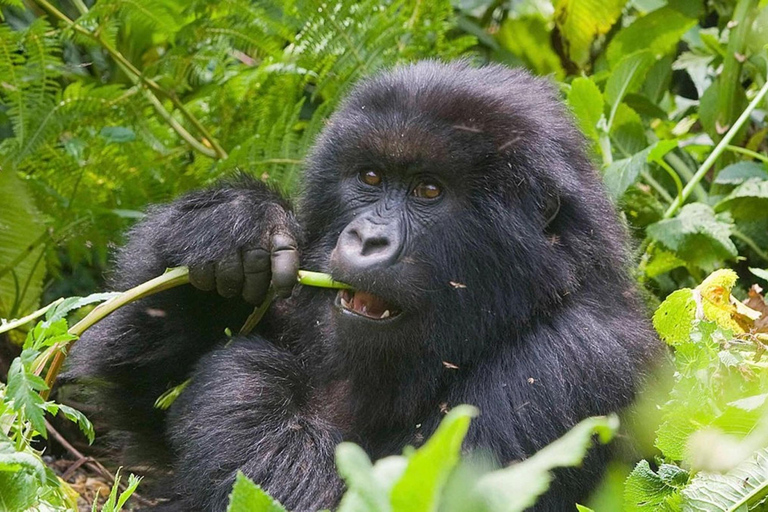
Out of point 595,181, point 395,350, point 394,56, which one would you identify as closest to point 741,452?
point 395,350

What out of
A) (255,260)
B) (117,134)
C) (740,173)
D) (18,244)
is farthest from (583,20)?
(18,244)

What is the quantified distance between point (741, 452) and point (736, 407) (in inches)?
4.7

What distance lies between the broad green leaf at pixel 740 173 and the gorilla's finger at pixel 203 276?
2.11 meters

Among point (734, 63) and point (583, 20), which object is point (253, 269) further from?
point (583, 20)

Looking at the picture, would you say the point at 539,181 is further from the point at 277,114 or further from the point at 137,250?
the point at 277,114

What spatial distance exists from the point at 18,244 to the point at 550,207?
233cm

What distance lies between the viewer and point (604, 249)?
2.95m

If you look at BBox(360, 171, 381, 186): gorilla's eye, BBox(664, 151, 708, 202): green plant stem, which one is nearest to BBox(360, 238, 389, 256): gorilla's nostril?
BBox(360, 171, 381, 186): gorilla's eye

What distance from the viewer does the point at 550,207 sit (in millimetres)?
2820

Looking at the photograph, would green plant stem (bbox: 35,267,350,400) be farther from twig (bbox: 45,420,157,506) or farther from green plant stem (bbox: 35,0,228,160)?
green plant stem (bbox: 35,0,228,160)

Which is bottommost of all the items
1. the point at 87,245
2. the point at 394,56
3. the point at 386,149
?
the point at 87,245

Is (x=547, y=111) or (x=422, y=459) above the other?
(x=422, y=459)

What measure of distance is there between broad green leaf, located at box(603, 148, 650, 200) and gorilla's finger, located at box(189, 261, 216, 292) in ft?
4.77

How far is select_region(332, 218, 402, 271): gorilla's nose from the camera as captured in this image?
2605mm
